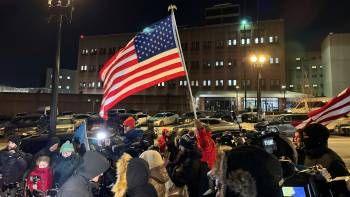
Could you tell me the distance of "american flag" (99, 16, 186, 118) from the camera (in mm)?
8188

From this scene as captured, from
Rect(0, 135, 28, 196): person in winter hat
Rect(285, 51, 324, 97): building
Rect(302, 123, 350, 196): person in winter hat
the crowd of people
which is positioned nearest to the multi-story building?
Rect(285, 51, 324, 97): building

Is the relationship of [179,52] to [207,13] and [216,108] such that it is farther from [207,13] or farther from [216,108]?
[207,13]

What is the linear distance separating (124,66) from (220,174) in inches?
251

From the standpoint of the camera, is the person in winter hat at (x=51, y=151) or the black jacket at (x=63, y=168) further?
the person in winter hat at (x=51, y=151)

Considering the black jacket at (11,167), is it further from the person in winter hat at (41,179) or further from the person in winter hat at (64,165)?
Answer: the person in winter hat at (41,179)

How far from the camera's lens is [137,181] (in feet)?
12.0

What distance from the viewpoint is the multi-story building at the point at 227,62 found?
7025 cm

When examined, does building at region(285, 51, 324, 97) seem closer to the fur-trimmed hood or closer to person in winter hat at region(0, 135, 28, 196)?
person in winter hat at region(0, 135, 28, 196)

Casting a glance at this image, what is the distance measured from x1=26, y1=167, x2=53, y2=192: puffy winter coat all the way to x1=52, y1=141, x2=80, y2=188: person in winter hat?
0.23m

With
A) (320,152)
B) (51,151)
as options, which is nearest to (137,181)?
(320,152)

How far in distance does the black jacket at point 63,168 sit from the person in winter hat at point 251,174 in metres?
3.84

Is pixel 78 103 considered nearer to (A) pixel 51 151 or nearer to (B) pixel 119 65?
(B) pixel 119 65

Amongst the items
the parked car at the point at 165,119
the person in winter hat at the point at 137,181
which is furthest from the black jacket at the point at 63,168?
the parked car at the point at 165,119

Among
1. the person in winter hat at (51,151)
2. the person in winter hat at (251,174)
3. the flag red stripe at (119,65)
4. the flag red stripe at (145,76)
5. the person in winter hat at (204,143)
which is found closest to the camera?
the person in winter hat at (251,174)
